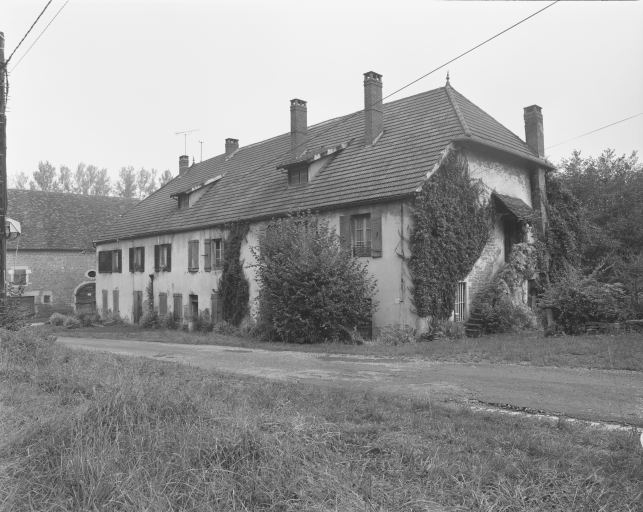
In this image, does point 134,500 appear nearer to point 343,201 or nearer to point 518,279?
point 343,201

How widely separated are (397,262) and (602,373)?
865 cm

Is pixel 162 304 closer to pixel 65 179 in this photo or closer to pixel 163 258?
pixel 163 258

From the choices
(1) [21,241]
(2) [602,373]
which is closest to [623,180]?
(2) [602,373]

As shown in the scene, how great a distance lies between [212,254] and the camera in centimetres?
2481

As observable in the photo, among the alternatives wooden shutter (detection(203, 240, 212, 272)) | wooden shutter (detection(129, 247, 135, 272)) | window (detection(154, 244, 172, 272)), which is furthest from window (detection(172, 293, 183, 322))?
wooden shutter (detection(129, 247, 135, 272))

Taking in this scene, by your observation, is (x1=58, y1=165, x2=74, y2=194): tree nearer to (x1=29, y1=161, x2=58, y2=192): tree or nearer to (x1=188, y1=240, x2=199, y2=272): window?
(x1=29, y1=161, x2=58, y2=192): tree

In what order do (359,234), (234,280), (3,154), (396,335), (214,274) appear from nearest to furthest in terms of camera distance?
1. (3,154)
2. (396,335)
3. (359,234)
4. (234,280)
5. (214,274)

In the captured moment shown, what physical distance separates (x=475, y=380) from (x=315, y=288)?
8.59 m

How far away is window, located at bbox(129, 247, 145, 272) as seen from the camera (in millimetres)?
30061

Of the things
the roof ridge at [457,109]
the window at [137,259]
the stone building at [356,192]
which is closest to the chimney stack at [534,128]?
the stone building at [356,192]

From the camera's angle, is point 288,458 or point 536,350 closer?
point 288,458

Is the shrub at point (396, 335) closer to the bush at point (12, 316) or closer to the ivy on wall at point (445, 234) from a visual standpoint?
the ivy on wall at point (445, 234)

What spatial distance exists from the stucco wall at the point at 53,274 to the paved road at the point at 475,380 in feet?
98.1

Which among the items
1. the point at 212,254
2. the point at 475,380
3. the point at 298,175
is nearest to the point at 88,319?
the point at 212,254
